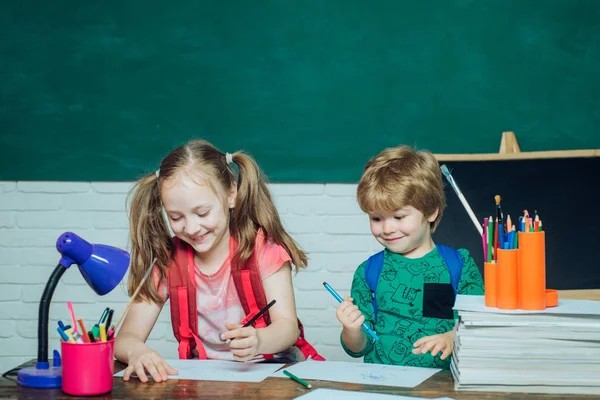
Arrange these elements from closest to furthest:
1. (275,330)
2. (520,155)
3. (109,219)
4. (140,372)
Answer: (140,372), (275,330), (520,155), (109,219)

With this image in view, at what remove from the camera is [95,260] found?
1.31 meters

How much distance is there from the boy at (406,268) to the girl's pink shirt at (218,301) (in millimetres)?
253

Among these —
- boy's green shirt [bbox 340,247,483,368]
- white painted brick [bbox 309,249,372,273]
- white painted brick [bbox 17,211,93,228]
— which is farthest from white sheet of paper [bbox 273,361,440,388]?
white painted brick [bbox 17,211,93,228]

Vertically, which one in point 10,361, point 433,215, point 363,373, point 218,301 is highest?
point 433,215

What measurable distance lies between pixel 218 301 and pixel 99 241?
131 centimetres

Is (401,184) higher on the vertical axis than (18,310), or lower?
higher

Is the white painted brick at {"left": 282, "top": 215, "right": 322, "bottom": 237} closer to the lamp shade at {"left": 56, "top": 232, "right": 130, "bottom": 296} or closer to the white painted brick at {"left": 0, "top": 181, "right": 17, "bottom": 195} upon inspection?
the white painted brick at {"left": 0, "top": 181, "right": 17, "bottom": 195}

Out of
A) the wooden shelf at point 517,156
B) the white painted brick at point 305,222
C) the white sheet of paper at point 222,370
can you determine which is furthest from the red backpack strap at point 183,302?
the white painted brick at point 305,222

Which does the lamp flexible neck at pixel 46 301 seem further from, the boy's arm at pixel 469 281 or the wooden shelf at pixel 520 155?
the wooden shelf at pixel 520 155

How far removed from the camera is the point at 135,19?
2.95 metres

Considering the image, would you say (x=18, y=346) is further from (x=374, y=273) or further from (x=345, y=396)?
(x=345, y=396)

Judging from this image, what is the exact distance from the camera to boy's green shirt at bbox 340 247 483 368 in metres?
1.72

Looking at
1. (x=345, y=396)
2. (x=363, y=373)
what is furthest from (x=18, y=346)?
(x=345, y=396)

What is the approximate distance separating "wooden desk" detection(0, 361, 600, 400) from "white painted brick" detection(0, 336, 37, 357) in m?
1.79
